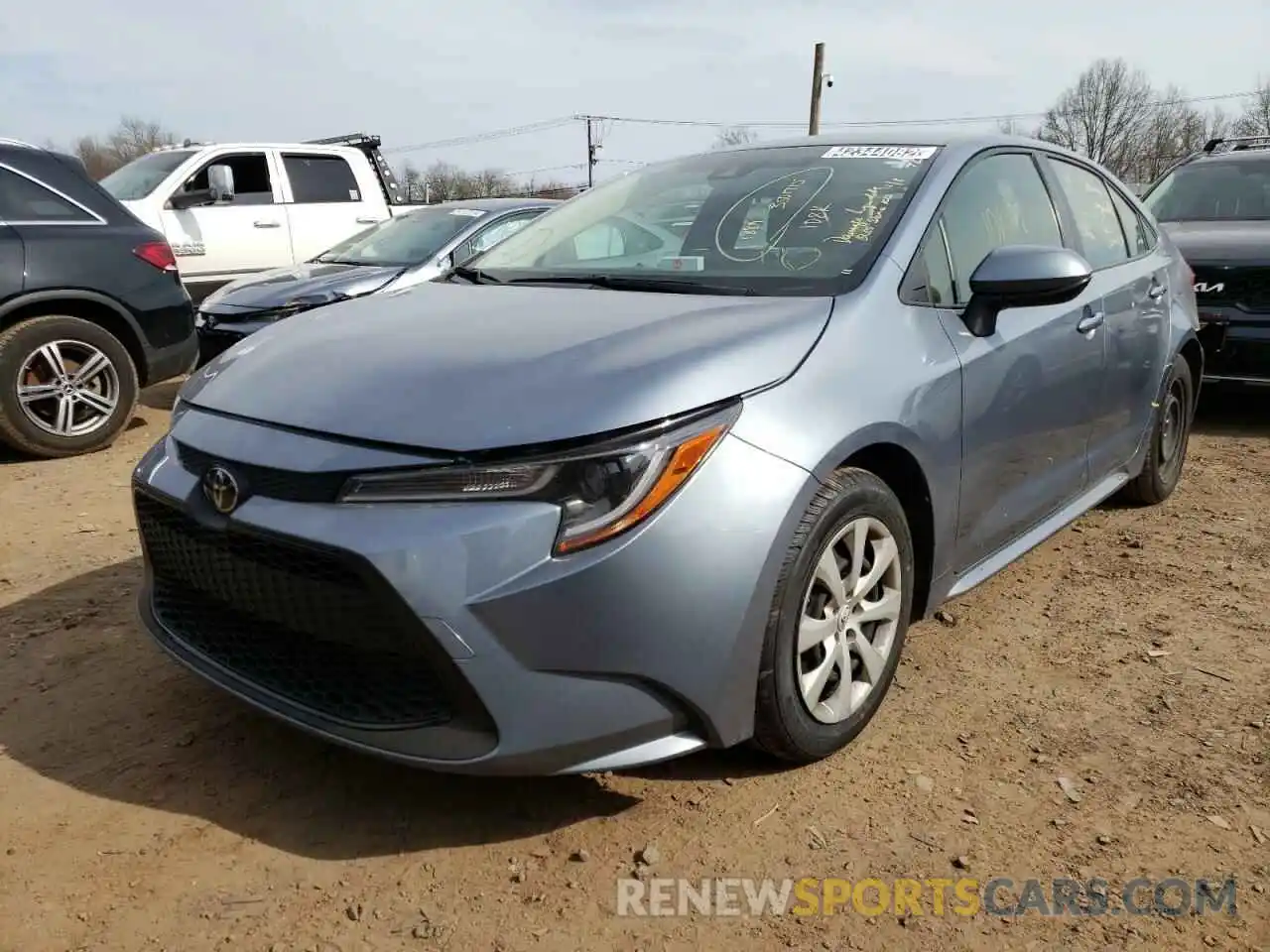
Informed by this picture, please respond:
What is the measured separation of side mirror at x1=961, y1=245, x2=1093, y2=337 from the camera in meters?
2.71

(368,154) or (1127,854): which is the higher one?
(368,154)

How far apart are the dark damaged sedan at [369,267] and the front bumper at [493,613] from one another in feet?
15.6

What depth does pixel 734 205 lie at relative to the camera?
3174 mm

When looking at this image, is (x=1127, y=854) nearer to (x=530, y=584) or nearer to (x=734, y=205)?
(x=530, y=584)

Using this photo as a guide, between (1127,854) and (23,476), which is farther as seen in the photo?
(23,476)

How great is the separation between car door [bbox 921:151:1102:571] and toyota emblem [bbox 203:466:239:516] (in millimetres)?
1846

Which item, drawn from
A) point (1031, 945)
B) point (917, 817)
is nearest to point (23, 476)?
point (917, 817)

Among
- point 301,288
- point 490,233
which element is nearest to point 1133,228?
point 490,233

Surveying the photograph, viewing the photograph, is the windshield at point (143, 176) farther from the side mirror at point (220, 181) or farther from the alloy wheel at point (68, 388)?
the alloy wheel at point (68, 388)

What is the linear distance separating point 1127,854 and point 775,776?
0.78 m

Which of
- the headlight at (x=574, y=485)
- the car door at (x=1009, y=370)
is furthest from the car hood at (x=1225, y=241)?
the headlight at (x=574, y=485)

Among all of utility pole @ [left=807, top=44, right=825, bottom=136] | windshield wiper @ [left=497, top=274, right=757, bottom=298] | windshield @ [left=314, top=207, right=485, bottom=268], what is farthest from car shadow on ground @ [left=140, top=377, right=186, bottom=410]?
utility pole @ [left=807, top=44, right=825, bottom=136]

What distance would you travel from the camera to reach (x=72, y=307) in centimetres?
567

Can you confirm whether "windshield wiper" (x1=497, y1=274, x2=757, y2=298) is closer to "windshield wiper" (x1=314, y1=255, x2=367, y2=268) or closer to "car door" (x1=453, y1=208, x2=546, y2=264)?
"car door" (x1=453, y1=208, x2=546, y2=264)
